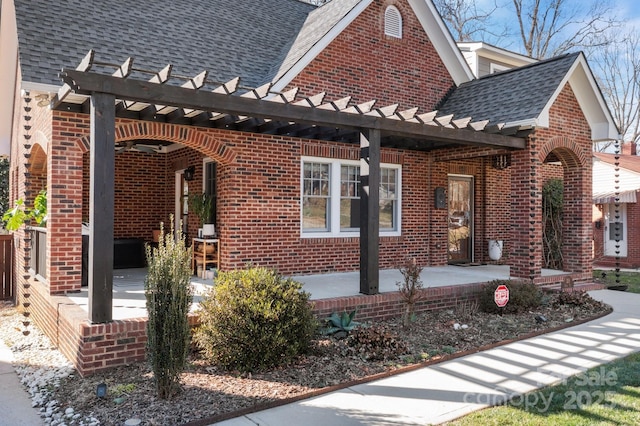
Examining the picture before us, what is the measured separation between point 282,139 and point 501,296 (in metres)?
5.03

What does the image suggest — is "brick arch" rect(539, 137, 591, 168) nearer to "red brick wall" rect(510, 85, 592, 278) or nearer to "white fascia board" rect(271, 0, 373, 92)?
"red brick wall" rect(510, 85, 592, 278)

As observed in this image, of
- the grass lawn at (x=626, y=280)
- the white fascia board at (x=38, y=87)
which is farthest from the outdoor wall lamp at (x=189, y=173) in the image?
the grass lawn at (x=626, y=280)

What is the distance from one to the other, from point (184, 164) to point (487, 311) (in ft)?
24.0

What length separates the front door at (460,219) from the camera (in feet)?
41.5

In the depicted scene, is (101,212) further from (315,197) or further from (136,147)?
(136,147)

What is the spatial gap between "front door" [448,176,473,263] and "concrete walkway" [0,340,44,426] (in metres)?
9.94

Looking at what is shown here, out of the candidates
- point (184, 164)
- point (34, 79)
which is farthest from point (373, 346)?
point (184, 164)

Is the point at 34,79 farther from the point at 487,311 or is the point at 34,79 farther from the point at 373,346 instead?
the point at 487,311

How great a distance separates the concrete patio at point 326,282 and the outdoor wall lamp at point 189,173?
235cm

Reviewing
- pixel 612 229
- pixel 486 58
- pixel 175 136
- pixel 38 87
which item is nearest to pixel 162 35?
pixel 175 136

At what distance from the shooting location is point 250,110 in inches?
256

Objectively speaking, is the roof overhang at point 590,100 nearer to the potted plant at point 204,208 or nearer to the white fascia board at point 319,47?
the white fascia board at point 319,47

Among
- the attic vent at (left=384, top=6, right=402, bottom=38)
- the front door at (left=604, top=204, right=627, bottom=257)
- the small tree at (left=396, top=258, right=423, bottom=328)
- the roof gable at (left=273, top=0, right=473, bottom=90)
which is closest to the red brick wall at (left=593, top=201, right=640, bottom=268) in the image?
the front door at (left=604, top=204, right=627, bottom=257)

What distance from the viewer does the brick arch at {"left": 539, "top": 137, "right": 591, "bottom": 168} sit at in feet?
33.3
